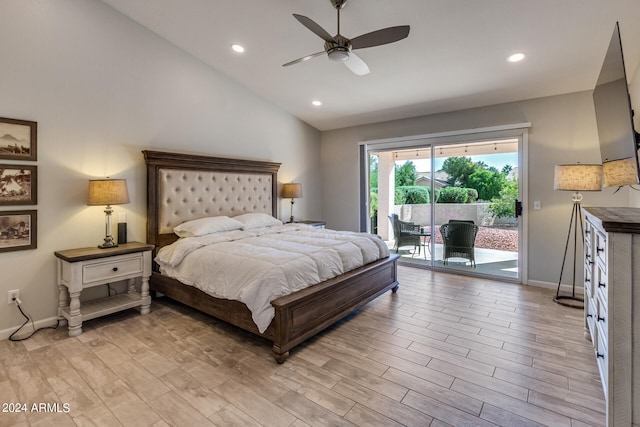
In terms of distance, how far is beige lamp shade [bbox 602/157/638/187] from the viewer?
209cm

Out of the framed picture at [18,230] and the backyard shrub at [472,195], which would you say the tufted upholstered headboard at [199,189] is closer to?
the framed picture at [18,230]

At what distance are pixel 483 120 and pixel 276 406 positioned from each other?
4422mm

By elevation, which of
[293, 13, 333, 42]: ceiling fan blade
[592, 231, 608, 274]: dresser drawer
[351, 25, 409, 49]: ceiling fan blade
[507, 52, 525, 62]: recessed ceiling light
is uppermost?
[507, 52, 525, 62]: recessed ceiling light

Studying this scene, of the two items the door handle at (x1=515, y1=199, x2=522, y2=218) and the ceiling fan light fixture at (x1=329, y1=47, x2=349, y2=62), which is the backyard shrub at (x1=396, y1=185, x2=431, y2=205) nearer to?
the door handle at (x1=515, y1=199, x2=522, y2=218)

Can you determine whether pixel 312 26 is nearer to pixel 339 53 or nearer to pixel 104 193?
pixel 339 53

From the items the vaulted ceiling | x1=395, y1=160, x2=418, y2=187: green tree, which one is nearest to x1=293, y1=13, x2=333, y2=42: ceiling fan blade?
the vaulted ceiling

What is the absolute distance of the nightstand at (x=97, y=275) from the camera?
2.81 meters

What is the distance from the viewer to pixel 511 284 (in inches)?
168

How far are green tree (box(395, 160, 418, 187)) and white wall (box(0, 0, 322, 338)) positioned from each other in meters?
3.15

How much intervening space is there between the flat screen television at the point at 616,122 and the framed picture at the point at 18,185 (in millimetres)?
4691

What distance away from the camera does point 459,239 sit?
4.88 metres

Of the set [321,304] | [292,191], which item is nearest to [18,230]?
[321,304]

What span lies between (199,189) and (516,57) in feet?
13.3

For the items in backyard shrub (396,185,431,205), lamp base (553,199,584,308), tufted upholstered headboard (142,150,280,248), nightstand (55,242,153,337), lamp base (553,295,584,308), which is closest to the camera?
nightstand (55,242,153,337)
